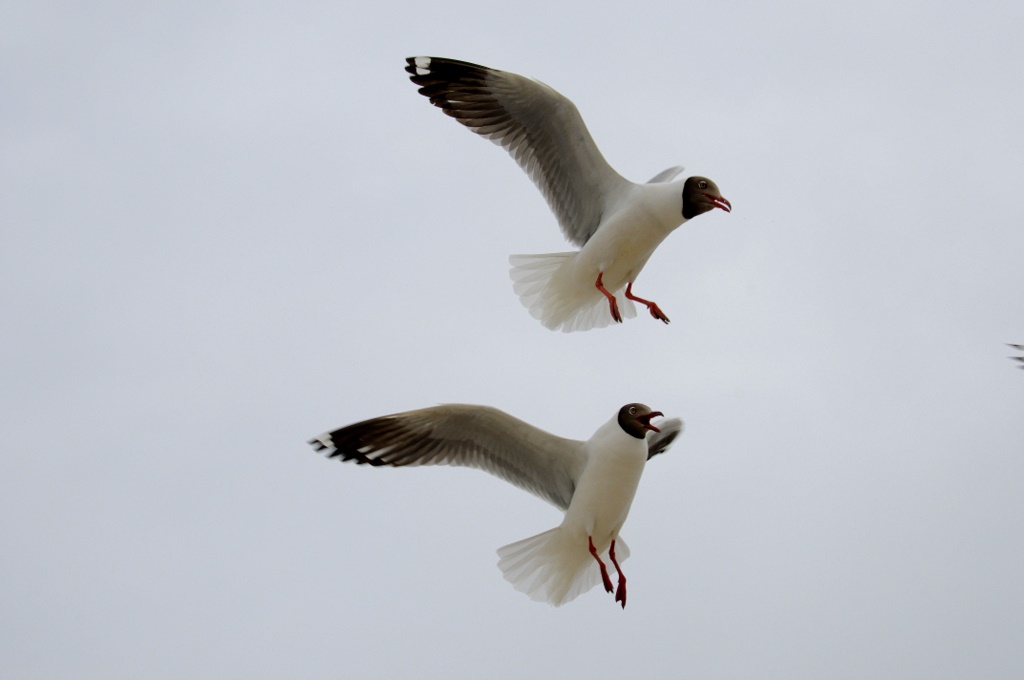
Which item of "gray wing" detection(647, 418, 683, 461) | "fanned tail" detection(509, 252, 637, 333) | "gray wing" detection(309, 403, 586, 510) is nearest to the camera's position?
"gray wing" detection(309, 403, 586, 510)

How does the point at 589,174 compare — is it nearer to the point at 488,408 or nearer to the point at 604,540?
the point at 488,408

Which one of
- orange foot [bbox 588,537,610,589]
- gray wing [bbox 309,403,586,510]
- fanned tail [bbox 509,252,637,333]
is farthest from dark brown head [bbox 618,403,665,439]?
fanned tail [bbox 509,252,637,333]

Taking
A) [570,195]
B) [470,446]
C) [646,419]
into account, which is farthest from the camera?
[570,195]

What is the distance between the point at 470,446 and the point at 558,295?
977 millimetres

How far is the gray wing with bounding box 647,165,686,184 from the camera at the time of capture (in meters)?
7.14

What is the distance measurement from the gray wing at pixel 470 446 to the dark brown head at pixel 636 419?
32cm

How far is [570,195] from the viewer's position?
279 inches

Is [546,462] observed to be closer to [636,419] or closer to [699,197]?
[636,419]

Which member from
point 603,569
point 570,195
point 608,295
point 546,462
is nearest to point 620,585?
point 603,569

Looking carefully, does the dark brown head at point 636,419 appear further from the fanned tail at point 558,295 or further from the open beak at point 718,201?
the open beak at point 718,201

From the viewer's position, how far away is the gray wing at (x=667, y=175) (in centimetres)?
714

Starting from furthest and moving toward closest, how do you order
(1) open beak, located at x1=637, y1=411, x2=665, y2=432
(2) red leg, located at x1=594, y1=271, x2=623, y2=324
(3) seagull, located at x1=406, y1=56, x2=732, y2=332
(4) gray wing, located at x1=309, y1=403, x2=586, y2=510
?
(2) red leg, located at x1=594, y1=271, x2=623, y2=324, (3) seagull, located at x1=406, y1=56, x2=732, y2=332, (4) gray wing, located at x1=309, y1=403, x2=586, y2=510, (1) open beak, located at x1=637, y1=411, x2=665, y2=432

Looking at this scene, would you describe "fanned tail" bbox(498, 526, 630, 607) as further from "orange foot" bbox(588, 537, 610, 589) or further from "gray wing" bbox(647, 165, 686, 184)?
"gray wing" bbox(647, 165, 686, 184)

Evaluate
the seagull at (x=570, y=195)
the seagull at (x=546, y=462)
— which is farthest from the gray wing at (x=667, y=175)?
the seagull at (x=546, y=462)
